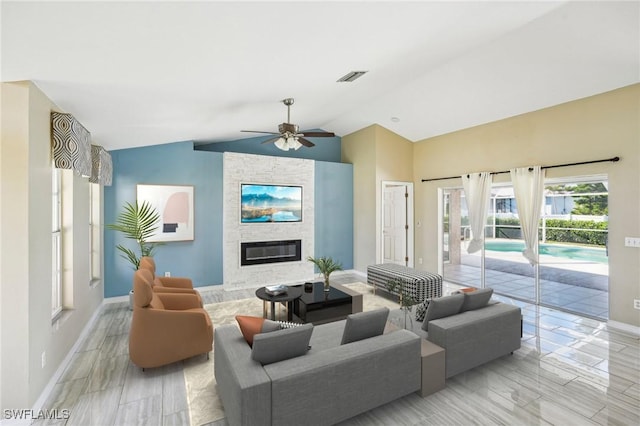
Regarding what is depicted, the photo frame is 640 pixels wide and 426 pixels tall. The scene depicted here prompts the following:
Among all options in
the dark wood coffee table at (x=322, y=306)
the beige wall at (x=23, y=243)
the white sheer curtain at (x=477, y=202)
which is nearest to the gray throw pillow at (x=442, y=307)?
the dark wood coffee table at (x=322, y=306)

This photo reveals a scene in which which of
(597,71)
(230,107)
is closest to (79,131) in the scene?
(230,107)

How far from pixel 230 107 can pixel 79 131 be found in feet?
5.68

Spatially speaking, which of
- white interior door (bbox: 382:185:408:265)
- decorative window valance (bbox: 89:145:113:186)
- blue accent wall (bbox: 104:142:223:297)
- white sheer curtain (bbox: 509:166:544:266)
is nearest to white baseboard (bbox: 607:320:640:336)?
white sheer curtain (bbox: 509:166:544:266)

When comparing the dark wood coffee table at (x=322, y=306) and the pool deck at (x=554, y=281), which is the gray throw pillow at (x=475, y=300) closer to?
the dark wood coffee table at (x=322, y=306)

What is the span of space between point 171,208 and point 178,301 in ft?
8.09

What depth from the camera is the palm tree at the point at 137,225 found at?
4793 mm

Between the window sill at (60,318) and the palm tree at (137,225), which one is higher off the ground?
the palm tree at (137,225)

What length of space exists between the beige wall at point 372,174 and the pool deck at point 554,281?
74.7 inches

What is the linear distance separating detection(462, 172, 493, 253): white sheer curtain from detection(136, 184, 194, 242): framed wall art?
18.0 feet

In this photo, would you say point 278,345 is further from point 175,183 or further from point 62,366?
point 175,183

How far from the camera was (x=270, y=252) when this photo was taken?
255 inches

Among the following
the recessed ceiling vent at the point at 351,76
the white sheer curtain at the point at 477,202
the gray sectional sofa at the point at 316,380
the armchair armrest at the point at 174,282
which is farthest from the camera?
the white sheer curtain at the point at 477,202

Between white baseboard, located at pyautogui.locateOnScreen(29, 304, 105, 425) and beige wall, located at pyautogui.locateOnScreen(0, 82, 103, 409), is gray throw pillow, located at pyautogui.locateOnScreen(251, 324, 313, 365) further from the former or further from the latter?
white baseboard, located at pyautogui.locateOnScreen(29, 304, 105, 425)

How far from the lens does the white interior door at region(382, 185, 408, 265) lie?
7.37 metres
